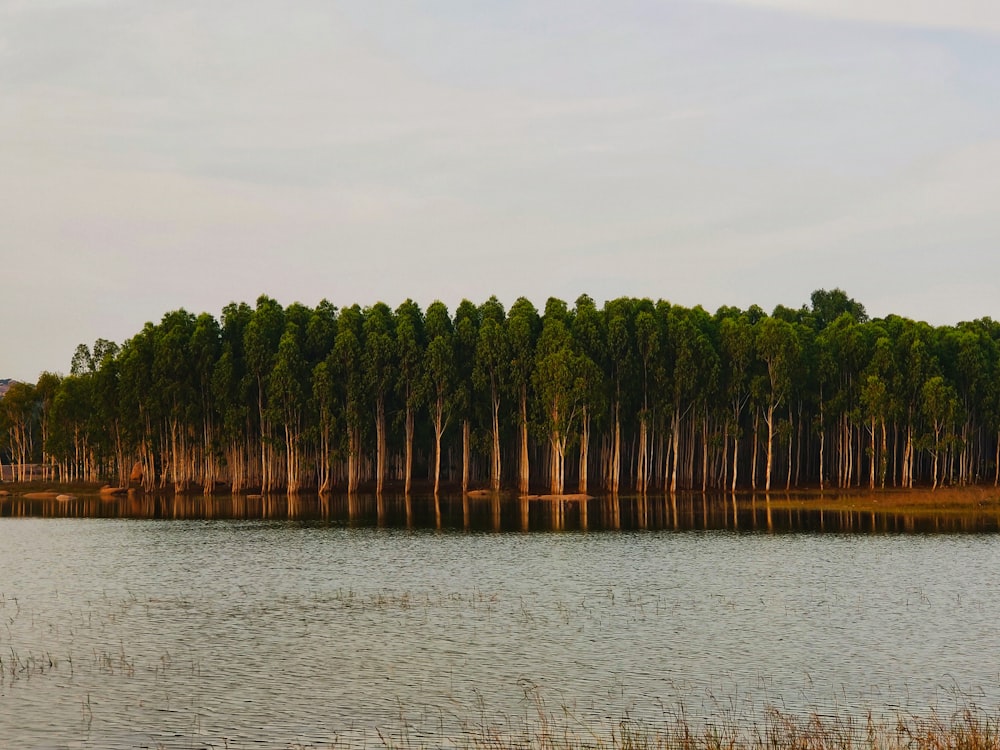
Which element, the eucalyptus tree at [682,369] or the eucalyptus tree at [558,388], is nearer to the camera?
the eucalyptus tree at [558,388]

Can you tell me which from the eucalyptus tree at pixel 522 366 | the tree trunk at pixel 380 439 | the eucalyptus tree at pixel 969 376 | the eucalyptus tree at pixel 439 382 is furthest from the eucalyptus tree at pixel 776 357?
the tree trunk at pixel 380 439

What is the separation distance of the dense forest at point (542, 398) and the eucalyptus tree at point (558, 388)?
0.61 ft

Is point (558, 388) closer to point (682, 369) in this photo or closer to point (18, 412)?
point (682, 369)

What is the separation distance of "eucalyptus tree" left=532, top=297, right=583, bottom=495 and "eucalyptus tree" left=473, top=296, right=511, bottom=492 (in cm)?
355

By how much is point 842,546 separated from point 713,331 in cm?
6652

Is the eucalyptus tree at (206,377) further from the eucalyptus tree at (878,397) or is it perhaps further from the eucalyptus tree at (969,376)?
the eucalyptus tree at (969,376)

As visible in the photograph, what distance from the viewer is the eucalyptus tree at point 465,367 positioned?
110m

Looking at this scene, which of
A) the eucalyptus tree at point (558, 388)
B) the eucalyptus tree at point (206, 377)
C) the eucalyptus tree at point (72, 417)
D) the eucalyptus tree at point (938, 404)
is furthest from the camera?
→ the eucalyptus tree at point (72, 417)

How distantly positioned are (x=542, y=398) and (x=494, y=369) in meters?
7.34

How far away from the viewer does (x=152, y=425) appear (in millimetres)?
120875

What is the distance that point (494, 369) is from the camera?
110 metres

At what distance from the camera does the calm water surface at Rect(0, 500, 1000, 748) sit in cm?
2353

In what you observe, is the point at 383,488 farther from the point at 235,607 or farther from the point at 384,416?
the point at 235,607

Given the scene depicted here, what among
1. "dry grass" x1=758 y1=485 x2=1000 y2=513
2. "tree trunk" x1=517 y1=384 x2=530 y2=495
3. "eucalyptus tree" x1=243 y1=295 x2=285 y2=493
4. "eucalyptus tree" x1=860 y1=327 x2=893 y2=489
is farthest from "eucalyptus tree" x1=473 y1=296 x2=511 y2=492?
"eucalyptus tree" x1=860 y1=327 x2=893 y2=489
